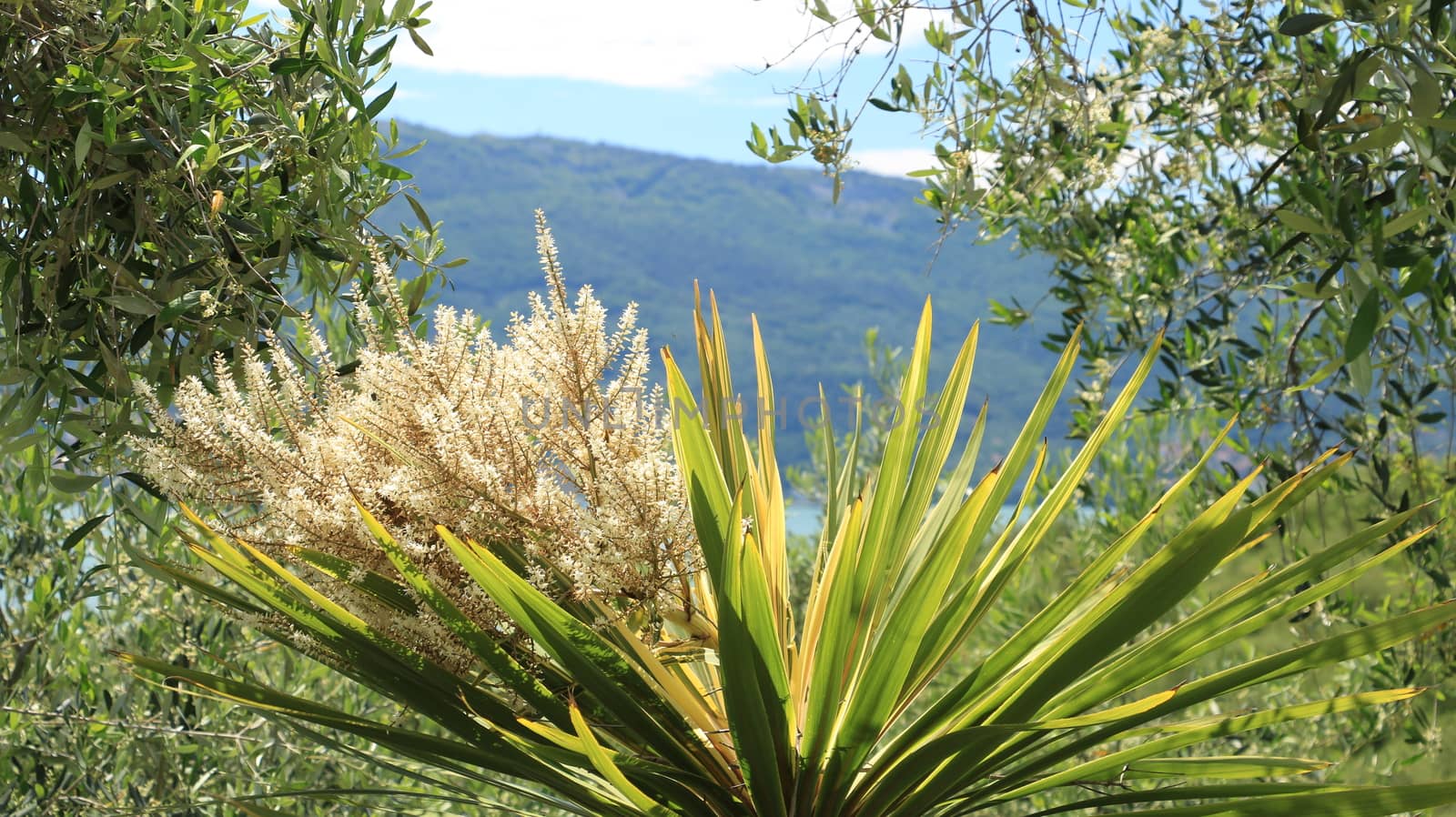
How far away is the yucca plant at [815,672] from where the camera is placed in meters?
1.24

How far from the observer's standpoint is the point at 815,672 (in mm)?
1310

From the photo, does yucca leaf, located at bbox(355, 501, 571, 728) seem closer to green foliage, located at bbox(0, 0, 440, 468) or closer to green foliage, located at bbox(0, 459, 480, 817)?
green foliage, located at bbox(0, 0, 440, 468)

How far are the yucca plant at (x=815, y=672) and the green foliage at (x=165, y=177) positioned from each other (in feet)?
1.67

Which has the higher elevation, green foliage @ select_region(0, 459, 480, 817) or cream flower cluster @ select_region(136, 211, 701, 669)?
cream flower cluster @ select_region(136, 211, 701, 669)

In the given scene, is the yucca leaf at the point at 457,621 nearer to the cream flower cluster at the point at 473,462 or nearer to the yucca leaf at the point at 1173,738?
the cream flower cluster at the point at 473,462

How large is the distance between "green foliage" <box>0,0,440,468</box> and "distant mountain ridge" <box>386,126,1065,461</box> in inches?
1890

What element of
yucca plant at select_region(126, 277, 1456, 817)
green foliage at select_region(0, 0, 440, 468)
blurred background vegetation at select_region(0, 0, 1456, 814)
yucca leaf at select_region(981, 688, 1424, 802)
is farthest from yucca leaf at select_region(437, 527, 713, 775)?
green foliage at select_region(0, 0, 440, 468)

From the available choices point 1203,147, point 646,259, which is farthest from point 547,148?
point 1203,147

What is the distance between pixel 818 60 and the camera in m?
2.70

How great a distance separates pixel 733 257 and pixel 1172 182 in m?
70.6

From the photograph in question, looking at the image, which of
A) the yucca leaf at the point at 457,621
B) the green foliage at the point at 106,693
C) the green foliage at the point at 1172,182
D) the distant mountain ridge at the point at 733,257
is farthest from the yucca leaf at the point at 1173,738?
the distant mountain ridge at the point at 733,257

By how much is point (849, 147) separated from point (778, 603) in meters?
1.52

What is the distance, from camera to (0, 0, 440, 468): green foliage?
1715 mm

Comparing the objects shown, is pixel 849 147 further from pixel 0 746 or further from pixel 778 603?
pixel 0 746
